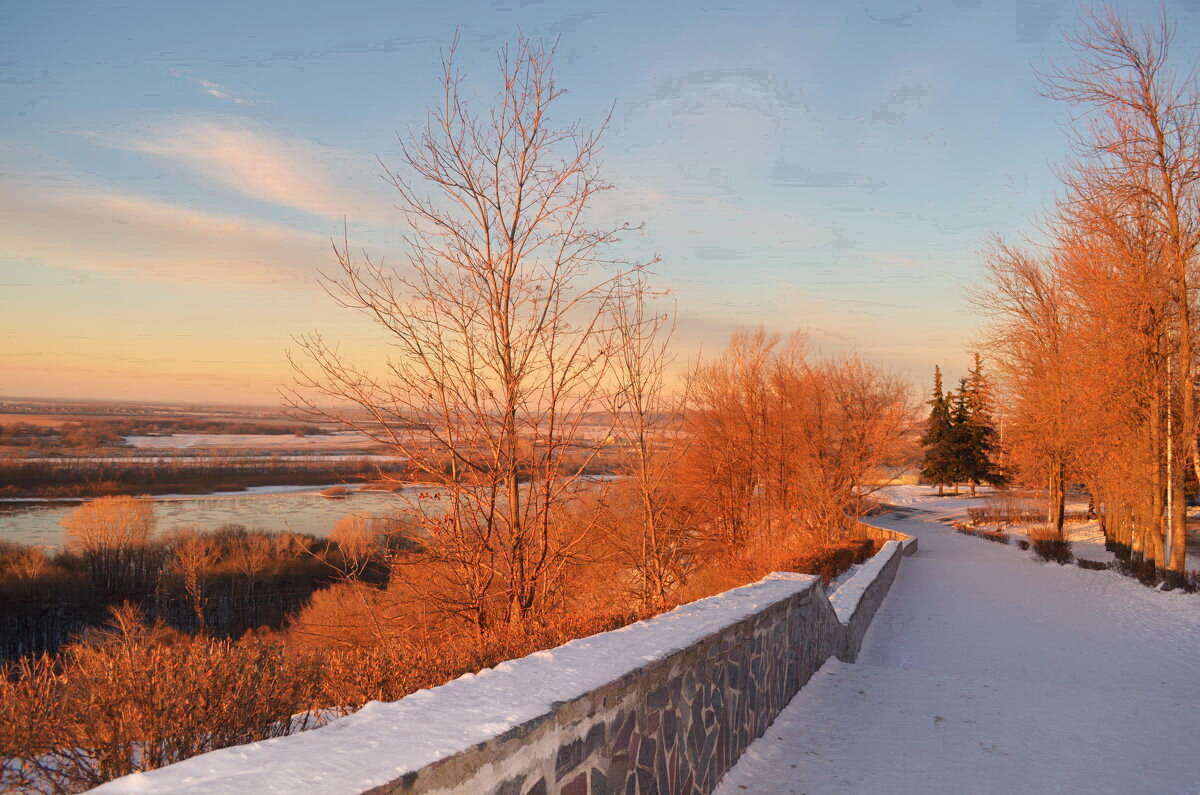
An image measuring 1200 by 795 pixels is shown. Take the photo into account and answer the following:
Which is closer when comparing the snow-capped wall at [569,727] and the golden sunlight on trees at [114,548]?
the snow-capped wall at [569,727]

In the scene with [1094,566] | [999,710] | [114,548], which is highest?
[999,710]

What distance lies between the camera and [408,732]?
221 centimetres

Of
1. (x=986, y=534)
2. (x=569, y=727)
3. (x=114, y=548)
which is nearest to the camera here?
(x=569, y=727)

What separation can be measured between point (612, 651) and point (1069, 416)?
23.1m

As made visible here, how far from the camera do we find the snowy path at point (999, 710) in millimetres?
4680

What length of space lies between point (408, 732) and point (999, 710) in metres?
5.94

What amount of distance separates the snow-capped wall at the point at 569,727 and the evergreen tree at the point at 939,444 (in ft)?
187

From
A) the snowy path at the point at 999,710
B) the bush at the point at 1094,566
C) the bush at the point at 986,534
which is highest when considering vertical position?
the snowy path at the point at 999,710

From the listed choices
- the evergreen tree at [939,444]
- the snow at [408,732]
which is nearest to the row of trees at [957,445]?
the evergreen tree at [939,444]

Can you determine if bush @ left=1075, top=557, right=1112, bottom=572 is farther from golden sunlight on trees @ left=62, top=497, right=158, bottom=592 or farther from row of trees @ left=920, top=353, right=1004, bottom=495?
golden sunlight on trees @ left=62, top=497, right=158, bottom=592

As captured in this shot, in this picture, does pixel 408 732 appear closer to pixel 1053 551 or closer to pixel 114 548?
pixel 1053 551

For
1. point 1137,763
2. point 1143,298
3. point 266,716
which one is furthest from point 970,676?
point 1143,298

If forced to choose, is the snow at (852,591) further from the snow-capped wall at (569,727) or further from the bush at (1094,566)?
the bush at (1094,566)

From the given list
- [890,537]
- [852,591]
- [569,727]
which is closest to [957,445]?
[890,537]
